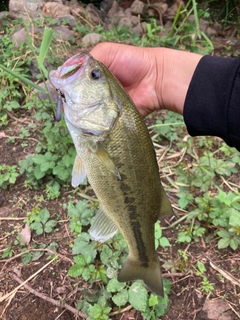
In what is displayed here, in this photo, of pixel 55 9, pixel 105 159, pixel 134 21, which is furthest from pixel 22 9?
pixel 105 159

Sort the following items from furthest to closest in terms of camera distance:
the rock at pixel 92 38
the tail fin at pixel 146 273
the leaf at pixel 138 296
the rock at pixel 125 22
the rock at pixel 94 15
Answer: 1. the rock at pixel 94 15
2. the rock at pixel 125 22
3. the rock at pixel 92 38
4. the leaf at pixel 138 296
5. the tail fin at pixel 146 273

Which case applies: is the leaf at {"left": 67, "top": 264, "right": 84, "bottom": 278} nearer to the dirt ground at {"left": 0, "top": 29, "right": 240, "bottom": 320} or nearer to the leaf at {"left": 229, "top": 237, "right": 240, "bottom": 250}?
the dirt ground at {"left": 0, "top": 29, "right": 240, "bottom": 320}

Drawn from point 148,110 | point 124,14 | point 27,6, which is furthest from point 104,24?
point 148,110

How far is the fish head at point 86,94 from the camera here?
132cm

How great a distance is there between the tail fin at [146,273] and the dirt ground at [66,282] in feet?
1.64

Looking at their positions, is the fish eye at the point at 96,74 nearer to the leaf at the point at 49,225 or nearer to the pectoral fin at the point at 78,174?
the pectoral fin at the point at 78,174

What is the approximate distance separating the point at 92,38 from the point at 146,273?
331 centimetres

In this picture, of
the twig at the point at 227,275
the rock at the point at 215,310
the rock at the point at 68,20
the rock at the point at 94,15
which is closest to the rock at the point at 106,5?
the rock at the point at 94,15

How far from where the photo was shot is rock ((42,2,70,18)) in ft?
15.4

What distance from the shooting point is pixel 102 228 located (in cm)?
153

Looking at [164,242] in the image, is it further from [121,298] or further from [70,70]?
[70,70]

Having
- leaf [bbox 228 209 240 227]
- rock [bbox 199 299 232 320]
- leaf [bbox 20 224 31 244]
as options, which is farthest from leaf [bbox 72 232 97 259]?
leaf [bbox 228 209 240 227]

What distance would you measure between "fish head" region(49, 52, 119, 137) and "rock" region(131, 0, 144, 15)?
14.1ft

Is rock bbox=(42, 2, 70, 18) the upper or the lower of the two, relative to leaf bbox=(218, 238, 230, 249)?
upper
